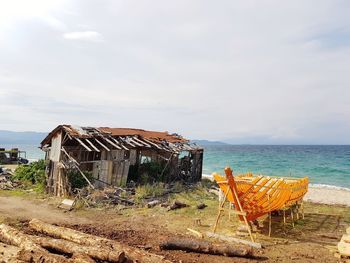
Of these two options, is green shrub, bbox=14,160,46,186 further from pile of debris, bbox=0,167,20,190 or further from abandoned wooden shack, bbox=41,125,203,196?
abandoned wooden shack, bbox=41,125,203,196

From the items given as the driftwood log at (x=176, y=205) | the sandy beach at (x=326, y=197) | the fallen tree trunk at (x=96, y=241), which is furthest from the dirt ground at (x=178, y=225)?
the sandy beach at (x=326, y=197)

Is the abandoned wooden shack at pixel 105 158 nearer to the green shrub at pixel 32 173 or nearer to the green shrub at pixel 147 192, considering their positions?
the green shrub at pixel 32 173

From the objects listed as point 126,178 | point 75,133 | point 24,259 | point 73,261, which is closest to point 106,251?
point 73,261

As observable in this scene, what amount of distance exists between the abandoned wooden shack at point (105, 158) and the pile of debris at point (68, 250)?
328 inches

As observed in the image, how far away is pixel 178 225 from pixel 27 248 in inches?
238

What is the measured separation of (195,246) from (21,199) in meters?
11.3

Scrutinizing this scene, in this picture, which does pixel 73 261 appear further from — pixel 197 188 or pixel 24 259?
pixel 197 188

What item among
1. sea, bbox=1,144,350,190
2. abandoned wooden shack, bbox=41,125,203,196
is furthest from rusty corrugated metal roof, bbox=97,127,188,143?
sea, bbox=1,144,350,190

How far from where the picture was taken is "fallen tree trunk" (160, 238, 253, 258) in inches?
344

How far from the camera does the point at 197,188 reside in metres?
21.8

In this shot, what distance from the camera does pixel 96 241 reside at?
8.04 meters

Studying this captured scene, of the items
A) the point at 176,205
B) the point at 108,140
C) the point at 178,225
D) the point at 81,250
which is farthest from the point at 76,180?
the point at 81,250

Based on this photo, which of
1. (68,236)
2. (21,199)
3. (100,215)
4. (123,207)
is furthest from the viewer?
(21,199)

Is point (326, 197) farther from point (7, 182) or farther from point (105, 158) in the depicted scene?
point (7, 182)
